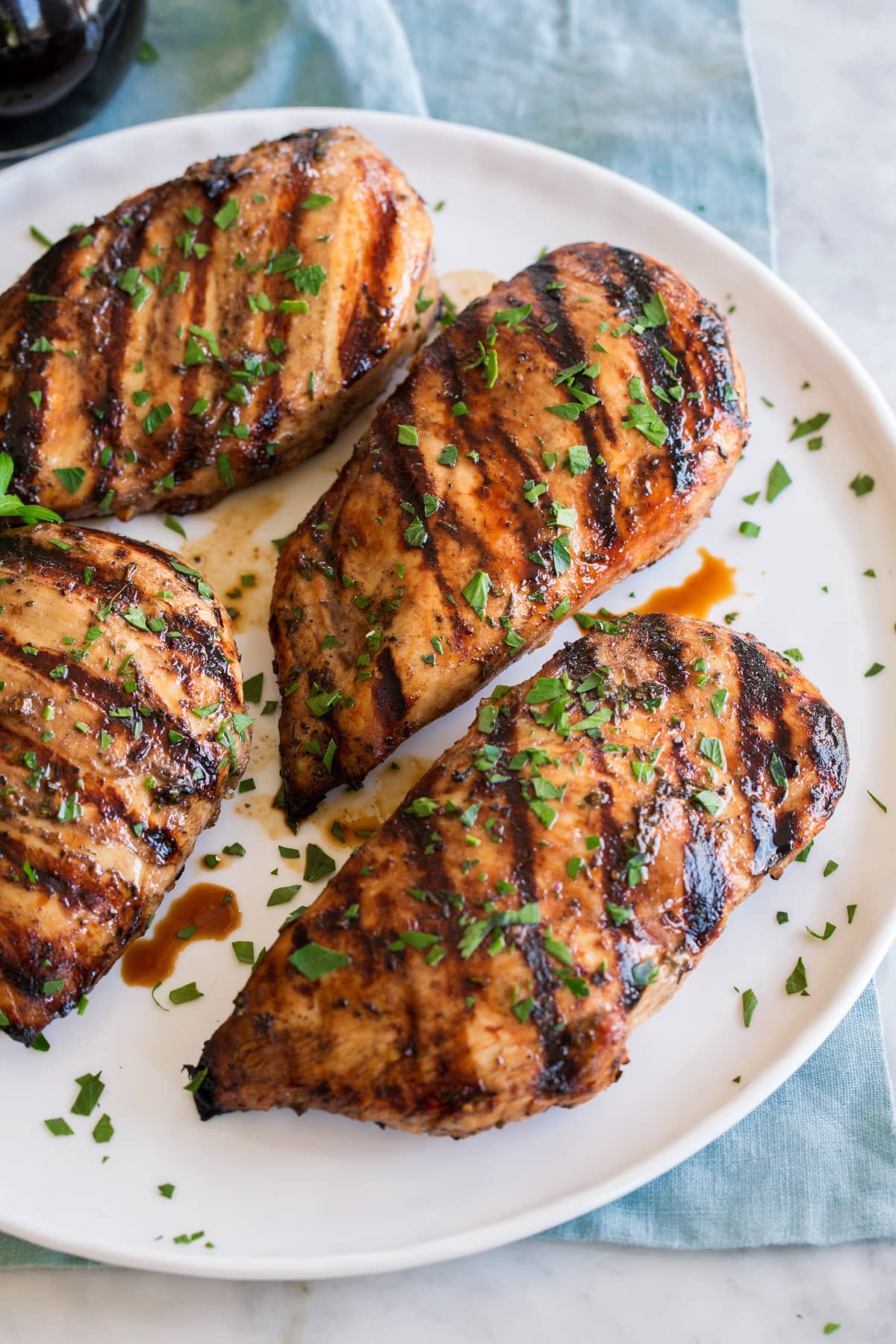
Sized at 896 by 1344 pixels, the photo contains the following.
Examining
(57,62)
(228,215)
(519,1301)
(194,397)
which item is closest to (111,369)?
(194,397)

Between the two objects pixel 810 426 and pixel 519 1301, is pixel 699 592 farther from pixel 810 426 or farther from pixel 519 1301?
pixel 519 1301

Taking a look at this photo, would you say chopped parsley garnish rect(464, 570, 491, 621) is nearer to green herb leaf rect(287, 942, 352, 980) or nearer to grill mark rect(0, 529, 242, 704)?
grill mark rect(0, 529, 242, 704)

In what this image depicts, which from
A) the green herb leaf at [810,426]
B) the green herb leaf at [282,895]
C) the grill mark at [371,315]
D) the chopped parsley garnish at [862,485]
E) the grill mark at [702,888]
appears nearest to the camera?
the grill mark at [702,888]

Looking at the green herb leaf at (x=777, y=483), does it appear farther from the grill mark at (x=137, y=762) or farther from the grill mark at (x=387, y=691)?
the grill mark at (x=137, y=762)

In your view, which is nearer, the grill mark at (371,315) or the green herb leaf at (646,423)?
the green herb leaf at (646,423)

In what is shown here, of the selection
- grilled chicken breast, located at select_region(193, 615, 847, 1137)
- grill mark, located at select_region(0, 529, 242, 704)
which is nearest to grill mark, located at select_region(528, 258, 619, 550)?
grilled chicken breast, located at select_region(193, 615, 847, 1137)

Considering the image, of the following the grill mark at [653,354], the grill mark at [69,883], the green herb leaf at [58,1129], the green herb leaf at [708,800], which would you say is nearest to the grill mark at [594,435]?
the grill mark at [653,354]
